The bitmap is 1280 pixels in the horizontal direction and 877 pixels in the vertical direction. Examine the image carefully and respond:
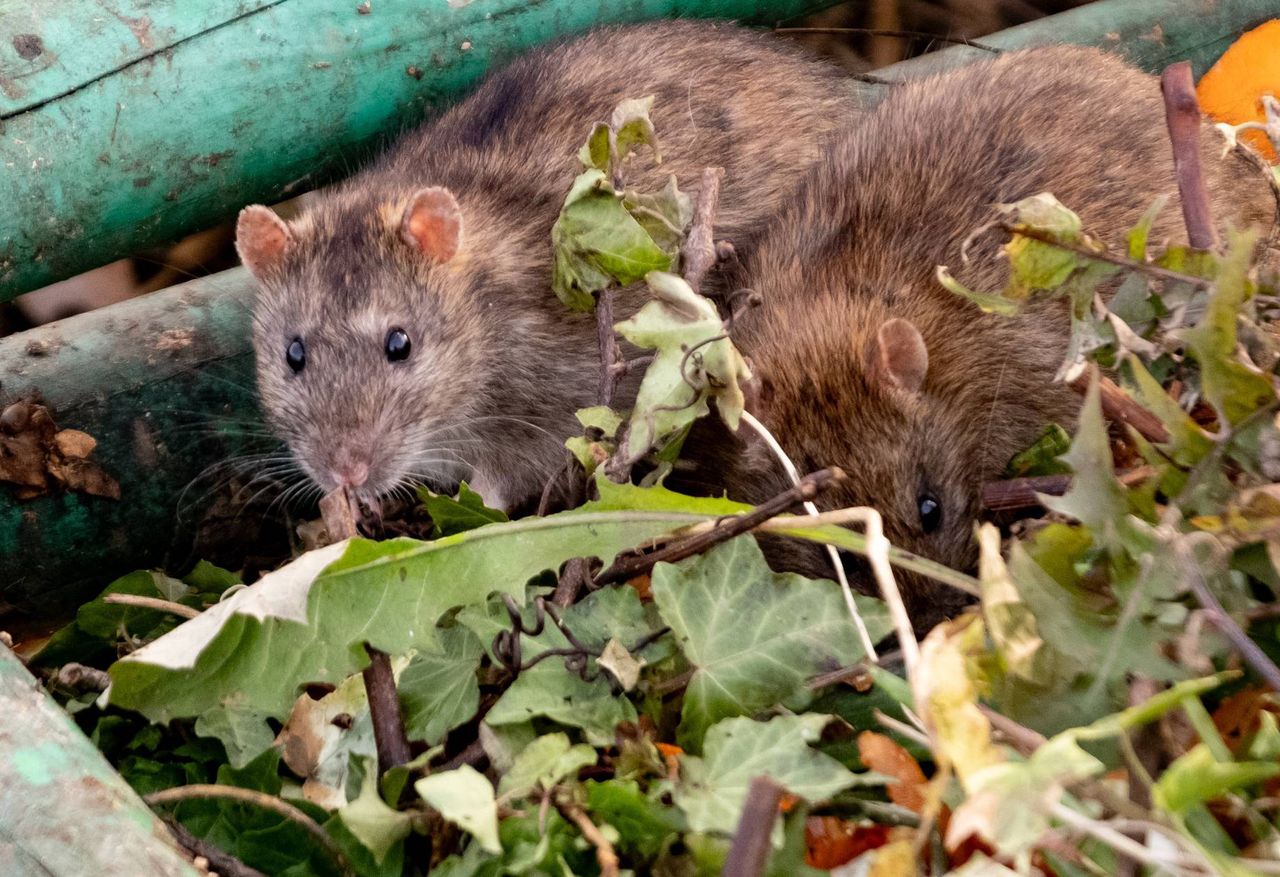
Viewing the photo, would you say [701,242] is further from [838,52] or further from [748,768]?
[838,52]

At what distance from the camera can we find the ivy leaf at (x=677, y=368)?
255 cm

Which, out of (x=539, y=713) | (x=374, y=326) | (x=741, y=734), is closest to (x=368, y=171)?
(x=374, y=326)

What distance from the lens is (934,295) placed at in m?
3.48

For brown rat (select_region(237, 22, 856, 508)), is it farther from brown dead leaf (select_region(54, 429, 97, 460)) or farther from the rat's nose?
brown dead leaf (select_region(54, 429, 97, 460))

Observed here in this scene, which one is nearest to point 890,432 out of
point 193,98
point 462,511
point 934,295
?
point 934,295

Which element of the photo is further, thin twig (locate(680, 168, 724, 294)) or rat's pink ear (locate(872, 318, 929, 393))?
rat's pink ear (locate(872, 318, 929, 393))

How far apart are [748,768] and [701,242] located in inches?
50.4

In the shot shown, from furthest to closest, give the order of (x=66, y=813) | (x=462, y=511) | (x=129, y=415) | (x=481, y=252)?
(x=481, y=252), (x=129, y=415), (x=462, y=511), (x=66, y=813)

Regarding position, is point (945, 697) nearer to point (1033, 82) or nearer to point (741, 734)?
point (741, 734)

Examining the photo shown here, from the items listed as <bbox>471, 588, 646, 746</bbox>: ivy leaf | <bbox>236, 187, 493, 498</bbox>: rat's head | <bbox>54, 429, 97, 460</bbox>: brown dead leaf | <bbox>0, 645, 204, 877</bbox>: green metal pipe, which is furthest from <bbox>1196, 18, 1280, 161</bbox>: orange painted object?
<bbox>0, 645, 204, 877</bbox>: green metal pipe

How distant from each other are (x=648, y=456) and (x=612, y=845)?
0.96 metres

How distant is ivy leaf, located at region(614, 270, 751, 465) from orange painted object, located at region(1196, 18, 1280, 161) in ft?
7.60

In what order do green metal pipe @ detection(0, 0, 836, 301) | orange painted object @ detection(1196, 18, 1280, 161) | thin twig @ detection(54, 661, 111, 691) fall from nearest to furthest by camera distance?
thin twig @ detection(54, 661, 111, 691) → green metal pipe @ detection(0, 0, 836, 301) → orange painted object @ detection(1196, 18, 1280, 161)

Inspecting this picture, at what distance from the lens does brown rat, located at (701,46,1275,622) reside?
10.4ft
